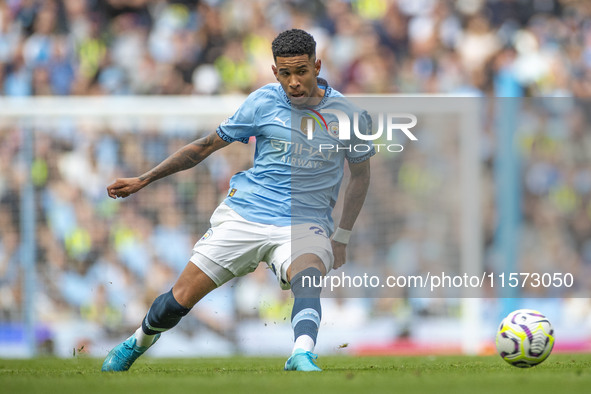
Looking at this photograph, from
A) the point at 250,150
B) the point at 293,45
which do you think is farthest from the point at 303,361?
the point at 250,150

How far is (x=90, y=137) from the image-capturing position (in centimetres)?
1188

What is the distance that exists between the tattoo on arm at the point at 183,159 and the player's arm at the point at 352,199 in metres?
1.00

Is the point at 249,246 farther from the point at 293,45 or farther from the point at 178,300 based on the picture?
the point at 293,45

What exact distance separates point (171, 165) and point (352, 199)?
52.2 inches

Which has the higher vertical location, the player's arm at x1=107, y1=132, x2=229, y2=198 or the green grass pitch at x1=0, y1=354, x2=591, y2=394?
the player's arm at x1=107, y1=132, x2=229, y2=198

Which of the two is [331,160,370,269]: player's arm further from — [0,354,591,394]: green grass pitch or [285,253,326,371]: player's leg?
[0,354,591,394]: green grass pitch

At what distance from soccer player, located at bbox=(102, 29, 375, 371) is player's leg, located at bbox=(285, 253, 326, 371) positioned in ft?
0.47

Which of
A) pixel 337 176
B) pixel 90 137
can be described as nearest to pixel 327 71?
pixel 90 137

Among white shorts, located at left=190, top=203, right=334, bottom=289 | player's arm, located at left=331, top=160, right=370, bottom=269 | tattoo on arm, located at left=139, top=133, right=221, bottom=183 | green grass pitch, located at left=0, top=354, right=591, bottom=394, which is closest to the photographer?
green grass pitch, located at left=0, top=354, right=591, bottom=394

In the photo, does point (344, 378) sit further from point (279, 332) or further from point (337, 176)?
point (279, 332)

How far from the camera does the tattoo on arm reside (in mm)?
6707

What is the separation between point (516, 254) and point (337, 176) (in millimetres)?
4884

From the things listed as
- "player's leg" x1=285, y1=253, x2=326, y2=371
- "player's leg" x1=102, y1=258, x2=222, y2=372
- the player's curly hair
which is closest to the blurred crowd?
"player's leg" x1=102, y1=258, x2=222, y2=372

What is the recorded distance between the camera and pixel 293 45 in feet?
20.7
